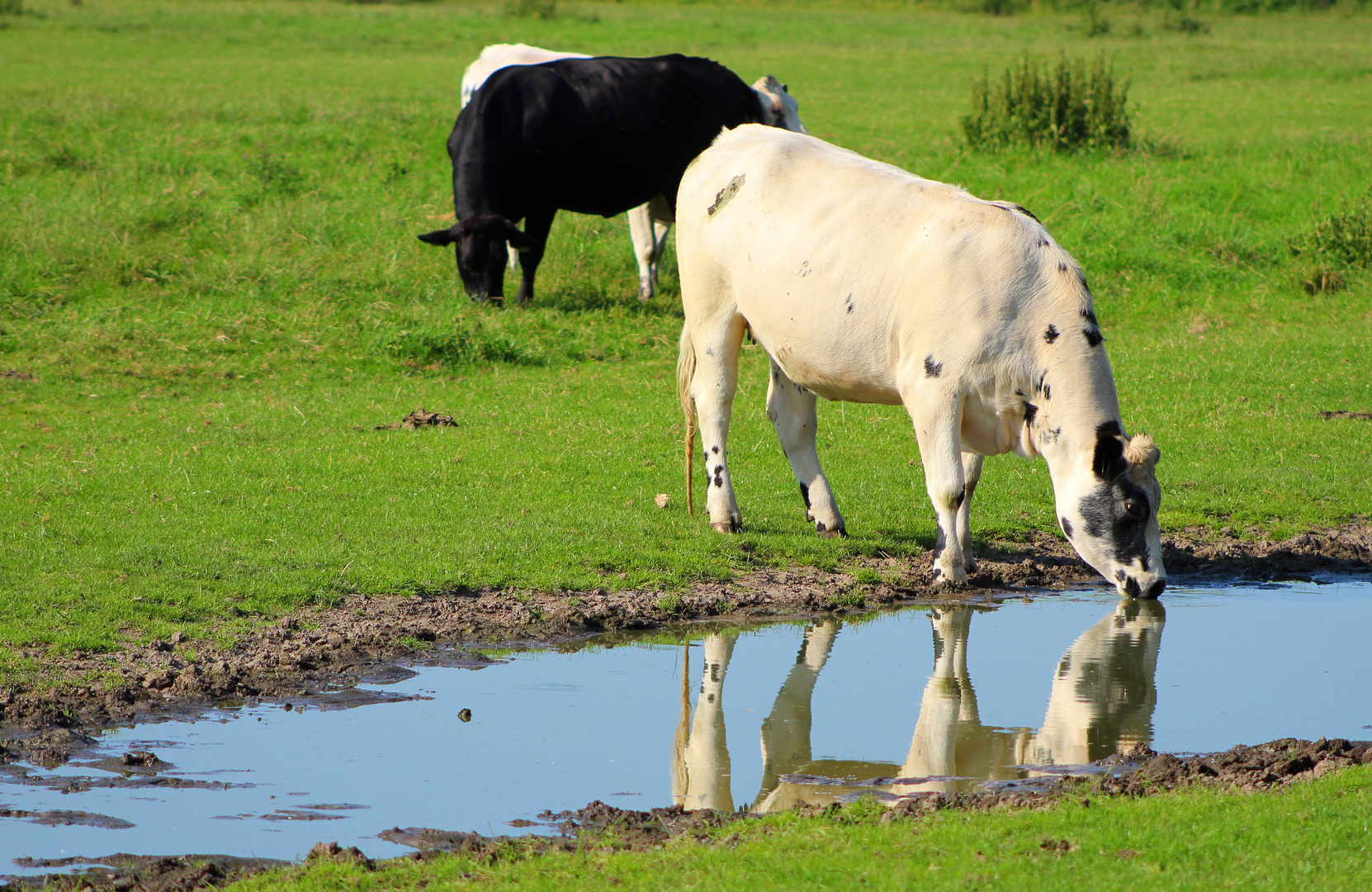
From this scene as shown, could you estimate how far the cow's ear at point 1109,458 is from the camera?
6570mm

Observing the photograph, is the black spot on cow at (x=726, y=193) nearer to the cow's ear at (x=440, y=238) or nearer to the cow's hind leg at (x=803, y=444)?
the cow's hind leg at (x=803, y=444)

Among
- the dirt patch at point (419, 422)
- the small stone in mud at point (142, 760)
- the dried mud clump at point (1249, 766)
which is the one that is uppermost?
the dried mud clump at point (1249, 766)

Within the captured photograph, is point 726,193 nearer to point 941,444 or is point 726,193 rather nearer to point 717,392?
point 717,392

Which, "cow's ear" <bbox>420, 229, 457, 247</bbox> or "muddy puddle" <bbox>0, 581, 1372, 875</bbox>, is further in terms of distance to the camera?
"cow's ear" <bbox>420, 229, 457, 247</bbox>

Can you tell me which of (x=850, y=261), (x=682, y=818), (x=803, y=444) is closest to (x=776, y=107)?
(x=803, y=444)

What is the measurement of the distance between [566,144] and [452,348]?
271 cm

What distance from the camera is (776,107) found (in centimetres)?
1535

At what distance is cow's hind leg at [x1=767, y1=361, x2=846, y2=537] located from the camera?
802 centimetres

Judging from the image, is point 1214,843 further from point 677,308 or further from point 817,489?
point 677,308

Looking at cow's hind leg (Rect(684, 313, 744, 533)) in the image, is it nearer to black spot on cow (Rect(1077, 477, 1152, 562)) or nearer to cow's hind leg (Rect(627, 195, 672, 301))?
black spot on cow (Rect(1077, 477, 1152, 562))

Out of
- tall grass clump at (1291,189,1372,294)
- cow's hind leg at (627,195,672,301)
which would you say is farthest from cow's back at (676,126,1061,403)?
tall grass clump at (1291,189,1372,294)

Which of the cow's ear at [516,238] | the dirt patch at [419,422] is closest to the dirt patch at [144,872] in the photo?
the dirt patch at [419,422]

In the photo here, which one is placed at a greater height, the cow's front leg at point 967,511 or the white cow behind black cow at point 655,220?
the white cow behind black cow at point 655,220

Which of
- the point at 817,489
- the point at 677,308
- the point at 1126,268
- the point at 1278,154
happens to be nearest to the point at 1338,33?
the point at 1278,154
